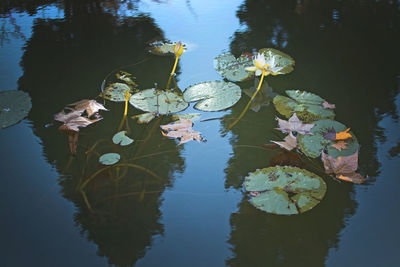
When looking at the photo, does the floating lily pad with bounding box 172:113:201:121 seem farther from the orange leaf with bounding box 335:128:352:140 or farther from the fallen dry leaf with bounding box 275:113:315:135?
the orange leaf with bounding box 335:128:352:140

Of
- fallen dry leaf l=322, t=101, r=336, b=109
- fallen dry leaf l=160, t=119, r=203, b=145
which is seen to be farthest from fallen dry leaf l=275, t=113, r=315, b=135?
fallen dry leaf l=160, t=119, r=203, b=145

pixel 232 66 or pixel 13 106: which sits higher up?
pixel 232 66

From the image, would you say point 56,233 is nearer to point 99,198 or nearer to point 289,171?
point 99,198

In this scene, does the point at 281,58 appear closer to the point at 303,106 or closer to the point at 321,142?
the point at 303,106

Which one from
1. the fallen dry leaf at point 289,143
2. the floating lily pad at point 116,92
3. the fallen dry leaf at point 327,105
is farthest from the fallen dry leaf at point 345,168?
the floating lily pad at point 116,92

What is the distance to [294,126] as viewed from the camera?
4.01 feet

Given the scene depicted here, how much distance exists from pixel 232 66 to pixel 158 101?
0.39 m

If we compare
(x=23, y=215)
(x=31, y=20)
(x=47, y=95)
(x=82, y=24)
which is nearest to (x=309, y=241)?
(x=23, y=215)

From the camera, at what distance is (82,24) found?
193cm

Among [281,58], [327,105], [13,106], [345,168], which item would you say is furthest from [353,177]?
[13,106]

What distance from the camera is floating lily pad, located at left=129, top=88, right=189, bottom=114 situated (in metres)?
1.33

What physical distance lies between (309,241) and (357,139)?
46 cm

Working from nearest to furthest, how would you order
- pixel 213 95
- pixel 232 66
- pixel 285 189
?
1. pixel 285 189
2. pixel 213 95
3. pixel 232 66

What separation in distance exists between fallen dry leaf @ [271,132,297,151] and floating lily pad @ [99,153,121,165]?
50 centimetres
